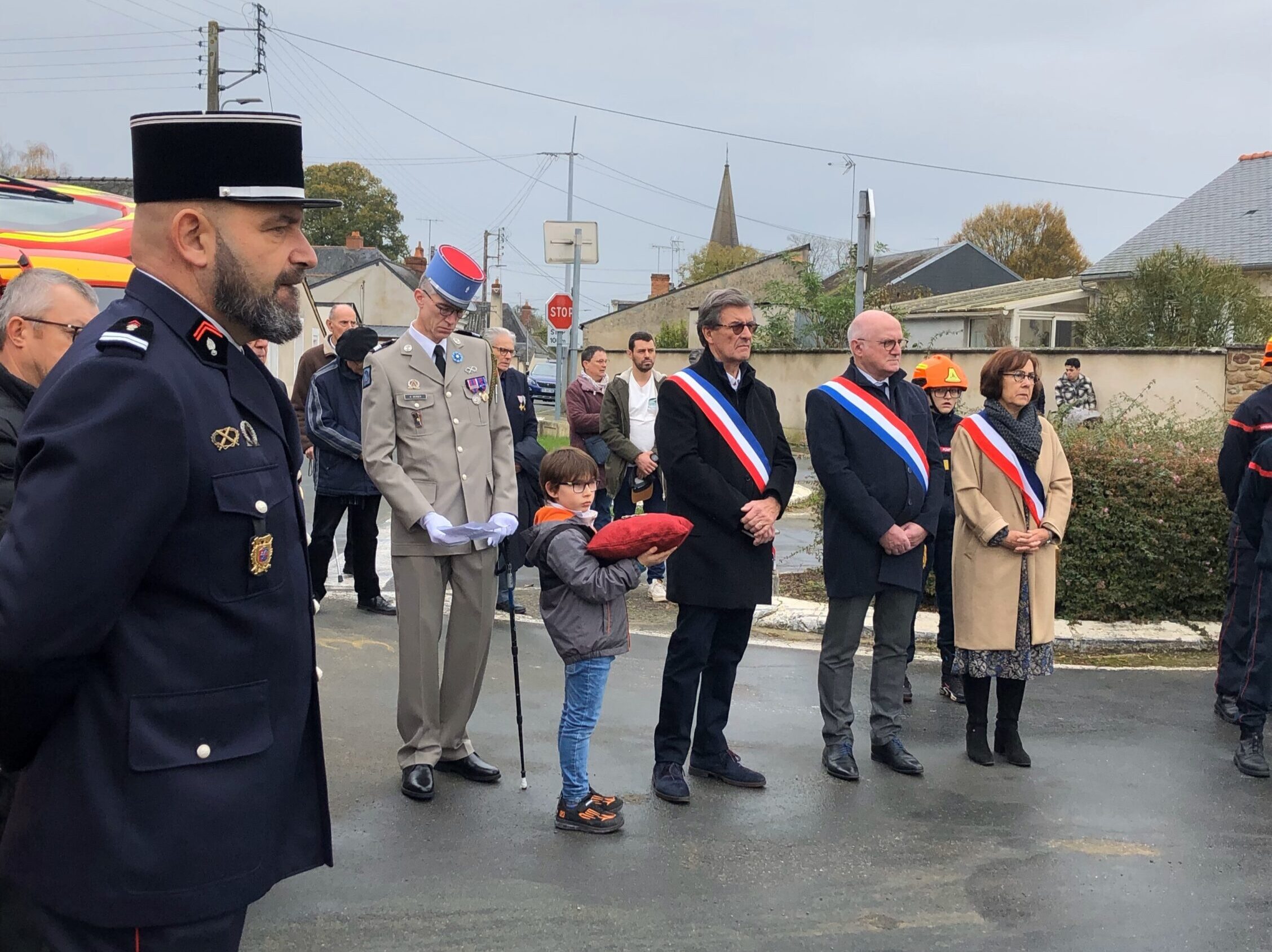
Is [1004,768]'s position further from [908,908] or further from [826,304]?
[826,304]

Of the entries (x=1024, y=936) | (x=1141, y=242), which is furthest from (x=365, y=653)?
(x=1141, y=242)

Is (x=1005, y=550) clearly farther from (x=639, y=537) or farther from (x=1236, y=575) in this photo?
(x=639, y=537)

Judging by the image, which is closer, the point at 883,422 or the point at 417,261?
the point at 883,422

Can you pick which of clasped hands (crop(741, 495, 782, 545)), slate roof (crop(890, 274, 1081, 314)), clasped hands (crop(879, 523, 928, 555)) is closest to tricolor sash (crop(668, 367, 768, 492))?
clasped hands (crop(741, 495, 782, 545))

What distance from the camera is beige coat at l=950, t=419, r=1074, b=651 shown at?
5.90 meters

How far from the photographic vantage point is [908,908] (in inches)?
167

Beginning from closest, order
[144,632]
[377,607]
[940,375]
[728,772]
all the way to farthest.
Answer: [144,632]
[728,772]
[940,375]
[377,607]

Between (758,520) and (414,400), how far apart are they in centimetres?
161

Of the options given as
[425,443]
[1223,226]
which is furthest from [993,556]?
[1223,226]

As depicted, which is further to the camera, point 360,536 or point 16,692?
point 360,536

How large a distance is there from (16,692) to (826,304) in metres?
27.8

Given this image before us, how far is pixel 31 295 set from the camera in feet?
12.1

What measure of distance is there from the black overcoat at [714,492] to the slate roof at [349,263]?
54500 mm

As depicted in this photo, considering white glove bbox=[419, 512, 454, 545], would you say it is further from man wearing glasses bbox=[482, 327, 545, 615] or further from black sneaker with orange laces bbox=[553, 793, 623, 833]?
black sneaker with orange laces bbox=[553, 793, 623, 833]
